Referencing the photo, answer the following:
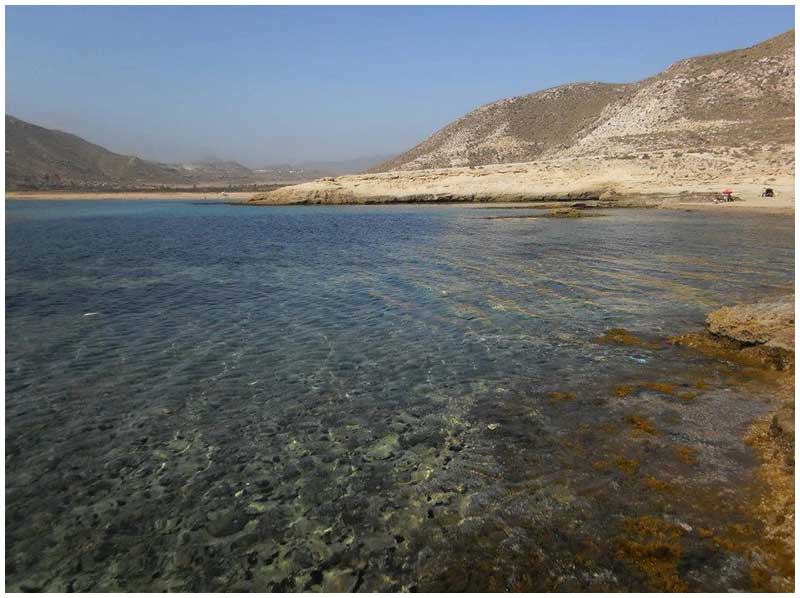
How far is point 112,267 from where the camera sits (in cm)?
2384

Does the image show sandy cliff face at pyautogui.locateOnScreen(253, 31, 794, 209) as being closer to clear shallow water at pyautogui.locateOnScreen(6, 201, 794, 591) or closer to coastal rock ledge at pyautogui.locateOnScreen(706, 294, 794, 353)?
coastal rock ledge at pyautogui.locateOnScreen(706, 294, 794, 353)

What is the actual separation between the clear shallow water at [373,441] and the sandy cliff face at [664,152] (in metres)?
49.7

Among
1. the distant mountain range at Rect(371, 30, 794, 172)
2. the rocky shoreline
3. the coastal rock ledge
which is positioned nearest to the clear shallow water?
the rocky shoreline

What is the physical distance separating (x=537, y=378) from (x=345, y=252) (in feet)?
65.6

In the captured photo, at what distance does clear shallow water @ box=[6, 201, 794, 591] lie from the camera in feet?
17.1

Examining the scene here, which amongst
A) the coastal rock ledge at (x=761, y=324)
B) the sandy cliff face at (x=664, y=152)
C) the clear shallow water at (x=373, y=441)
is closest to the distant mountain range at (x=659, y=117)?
the sandy cliff face at (x=664, y=152)

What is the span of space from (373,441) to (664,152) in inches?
2957

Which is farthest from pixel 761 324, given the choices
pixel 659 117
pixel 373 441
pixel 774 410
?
pixel 659 117

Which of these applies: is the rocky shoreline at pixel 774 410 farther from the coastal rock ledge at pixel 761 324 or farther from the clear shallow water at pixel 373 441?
the clear shallow water at pixel 373 441

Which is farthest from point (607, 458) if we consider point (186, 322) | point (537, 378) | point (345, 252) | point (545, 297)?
point (345, 252)

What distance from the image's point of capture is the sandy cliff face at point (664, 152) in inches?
2341

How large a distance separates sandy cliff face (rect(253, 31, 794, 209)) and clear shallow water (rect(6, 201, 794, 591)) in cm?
4969

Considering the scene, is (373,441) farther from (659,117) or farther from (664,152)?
(659,117)

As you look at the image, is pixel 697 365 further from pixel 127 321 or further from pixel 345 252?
pixel 345 252
